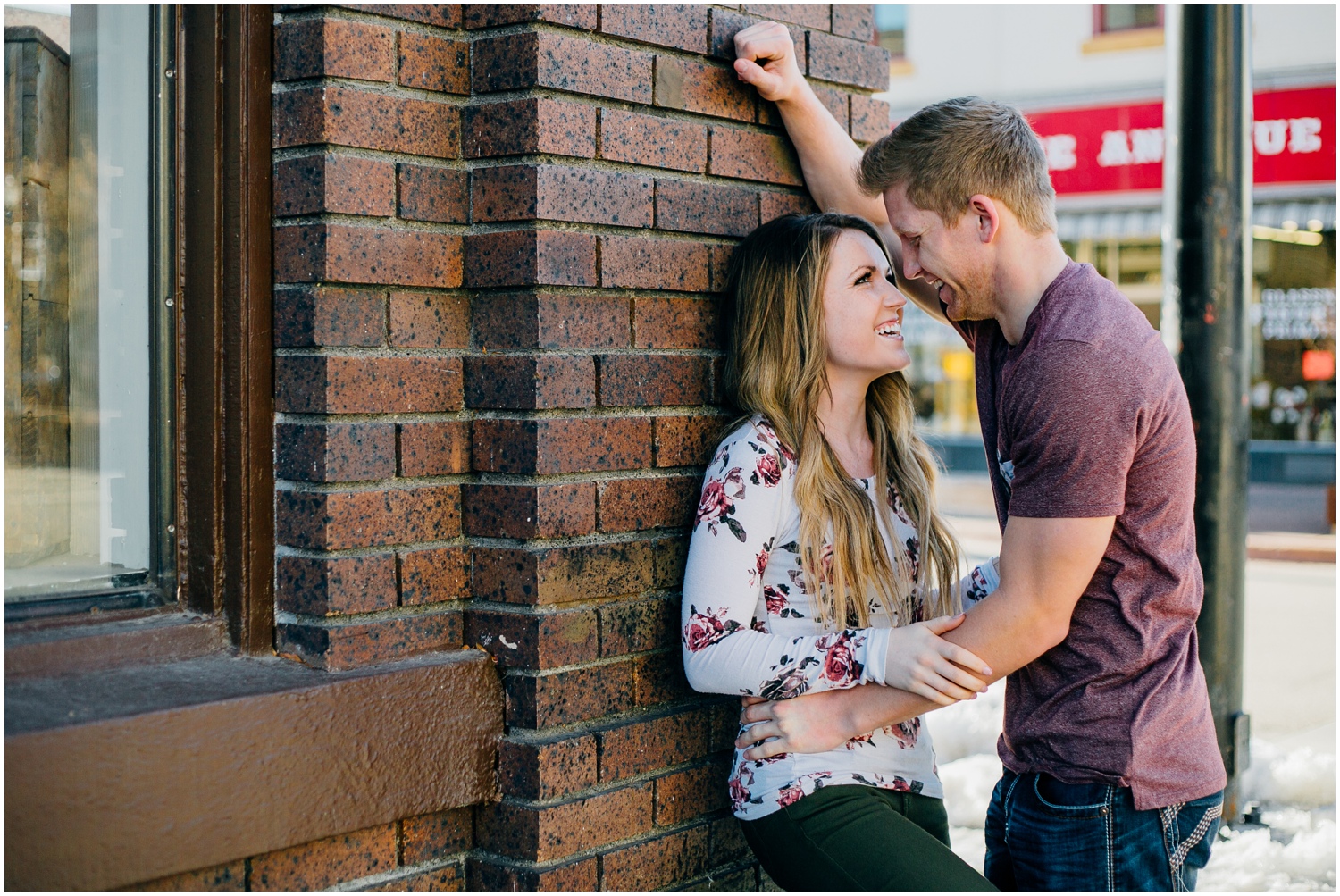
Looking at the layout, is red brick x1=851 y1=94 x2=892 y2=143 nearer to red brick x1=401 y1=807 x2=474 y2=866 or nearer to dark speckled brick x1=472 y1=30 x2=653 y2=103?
dark speckled brick x1=472 y1=30 x2=653 y2=103

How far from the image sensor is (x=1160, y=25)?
14.2 m

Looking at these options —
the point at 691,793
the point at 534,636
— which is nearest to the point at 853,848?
the point at 691,793

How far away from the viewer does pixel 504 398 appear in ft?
7.66

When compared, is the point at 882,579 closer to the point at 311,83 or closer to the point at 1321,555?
the point at 311,83

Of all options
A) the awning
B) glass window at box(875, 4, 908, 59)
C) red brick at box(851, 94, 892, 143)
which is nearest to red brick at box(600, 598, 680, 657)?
red brick at box(851, 94, 892, 143)

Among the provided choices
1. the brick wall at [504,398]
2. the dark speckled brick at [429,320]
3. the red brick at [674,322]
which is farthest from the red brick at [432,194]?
the red brick at [674,322]

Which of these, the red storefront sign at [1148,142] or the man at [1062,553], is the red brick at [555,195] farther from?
the red storefront sign at [1148,142]

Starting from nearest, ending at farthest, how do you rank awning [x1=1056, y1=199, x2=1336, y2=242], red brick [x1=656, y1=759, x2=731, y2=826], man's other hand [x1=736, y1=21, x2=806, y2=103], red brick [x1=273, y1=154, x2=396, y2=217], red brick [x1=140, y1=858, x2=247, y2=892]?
red brick [x1=140, y1=858, x2=247, y2=892] < red brick [x1=273, y1=154, x2=396, y2=217] < red brick [x1=656, y1=759, x2=731, y2=826] < man's other hand [x1=736, y1=21, x2=806, y2=103] < awning [x1=1056, y1=199, x2=1336, y2=242]

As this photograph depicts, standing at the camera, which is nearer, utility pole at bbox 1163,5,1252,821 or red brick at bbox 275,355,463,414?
red brick at bbox 275,355,463,414

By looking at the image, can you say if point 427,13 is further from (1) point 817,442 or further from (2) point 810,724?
(2) point 810,724

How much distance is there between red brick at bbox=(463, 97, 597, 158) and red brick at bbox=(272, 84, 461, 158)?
A: 50 millimetres

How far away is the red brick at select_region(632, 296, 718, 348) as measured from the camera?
2.48 metres

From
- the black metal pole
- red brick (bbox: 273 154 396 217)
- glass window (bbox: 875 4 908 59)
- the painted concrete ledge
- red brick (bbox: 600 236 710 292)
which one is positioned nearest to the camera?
the painted concrete ledge

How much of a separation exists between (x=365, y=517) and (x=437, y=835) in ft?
2.04
